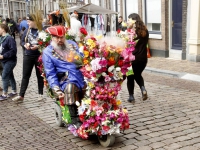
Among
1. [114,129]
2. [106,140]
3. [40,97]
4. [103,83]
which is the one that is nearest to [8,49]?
[40,97]

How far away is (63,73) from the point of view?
4.93 metres

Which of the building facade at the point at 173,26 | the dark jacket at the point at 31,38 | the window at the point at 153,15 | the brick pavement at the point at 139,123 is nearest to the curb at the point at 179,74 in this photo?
the brick pavement at the point at 139,123

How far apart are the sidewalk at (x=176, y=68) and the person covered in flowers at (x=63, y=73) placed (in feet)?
15.1

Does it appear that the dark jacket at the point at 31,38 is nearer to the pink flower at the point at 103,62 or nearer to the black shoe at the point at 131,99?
the black shoe at the point at 131,99

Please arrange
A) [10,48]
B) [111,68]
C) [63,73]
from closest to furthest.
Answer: [111,68] < [63,73] < [10,48]

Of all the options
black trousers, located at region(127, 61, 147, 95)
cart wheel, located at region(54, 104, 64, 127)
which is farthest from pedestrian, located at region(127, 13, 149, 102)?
cart wheel, located at region(54, 104, 64, 127)

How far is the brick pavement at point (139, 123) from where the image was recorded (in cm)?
471

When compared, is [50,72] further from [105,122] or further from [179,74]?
[179,74]

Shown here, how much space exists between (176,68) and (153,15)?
3.77 meters

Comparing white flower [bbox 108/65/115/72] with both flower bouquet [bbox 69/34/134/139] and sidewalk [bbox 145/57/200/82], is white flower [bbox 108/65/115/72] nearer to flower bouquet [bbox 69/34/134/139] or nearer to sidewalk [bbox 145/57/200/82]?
flower bouquet [bbox 69/34/134/139]

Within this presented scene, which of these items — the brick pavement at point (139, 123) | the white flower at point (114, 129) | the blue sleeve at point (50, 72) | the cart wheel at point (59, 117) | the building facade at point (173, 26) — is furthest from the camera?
the building facade at point (173, 26)

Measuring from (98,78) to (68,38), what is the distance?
1.44 m

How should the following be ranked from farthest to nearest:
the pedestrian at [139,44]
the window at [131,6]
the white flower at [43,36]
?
1. the window at [131,6]
2. the pedestrian at [139,44]
3. the white flower at [43,36]

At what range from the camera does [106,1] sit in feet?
54.6
